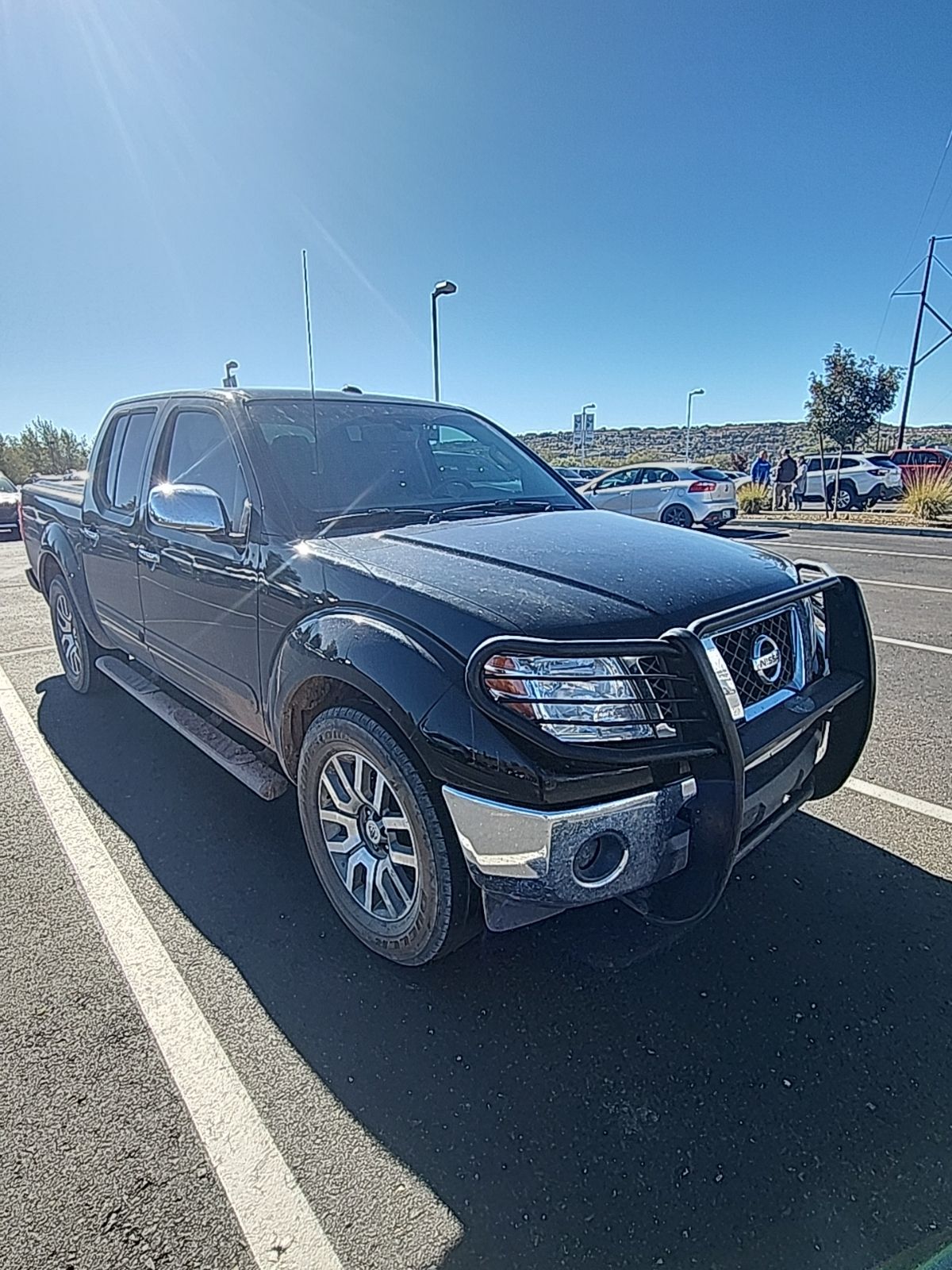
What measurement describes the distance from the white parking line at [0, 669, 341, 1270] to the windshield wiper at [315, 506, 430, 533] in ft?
5.43

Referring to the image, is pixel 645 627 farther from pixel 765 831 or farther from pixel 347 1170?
pixel 347 1170

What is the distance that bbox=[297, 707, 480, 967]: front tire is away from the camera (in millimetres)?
2160

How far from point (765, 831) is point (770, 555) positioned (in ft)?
4.05

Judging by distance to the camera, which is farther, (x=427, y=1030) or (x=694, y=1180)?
(x=427, y=1030)

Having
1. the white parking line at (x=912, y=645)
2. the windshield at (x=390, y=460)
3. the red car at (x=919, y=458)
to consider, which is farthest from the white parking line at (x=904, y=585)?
the red car at (x=919, y=458)

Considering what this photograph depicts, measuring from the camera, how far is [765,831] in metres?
2.35

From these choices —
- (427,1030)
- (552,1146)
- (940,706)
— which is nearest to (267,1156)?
(427,1030)

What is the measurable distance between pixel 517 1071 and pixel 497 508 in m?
2.29

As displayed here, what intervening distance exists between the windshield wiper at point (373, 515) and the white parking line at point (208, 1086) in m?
1.66

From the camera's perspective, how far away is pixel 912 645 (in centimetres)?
618

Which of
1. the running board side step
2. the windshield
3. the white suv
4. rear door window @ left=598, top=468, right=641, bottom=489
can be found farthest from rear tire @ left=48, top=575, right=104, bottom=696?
the white suv

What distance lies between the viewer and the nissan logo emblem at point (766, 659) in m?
2.35

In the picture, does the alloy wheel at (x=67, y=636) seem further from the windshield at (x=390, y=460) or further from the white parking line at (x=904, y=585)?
the white parking line at (x=904, y=585)

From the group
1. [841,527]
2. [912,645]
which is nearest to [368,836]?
[912,645]
